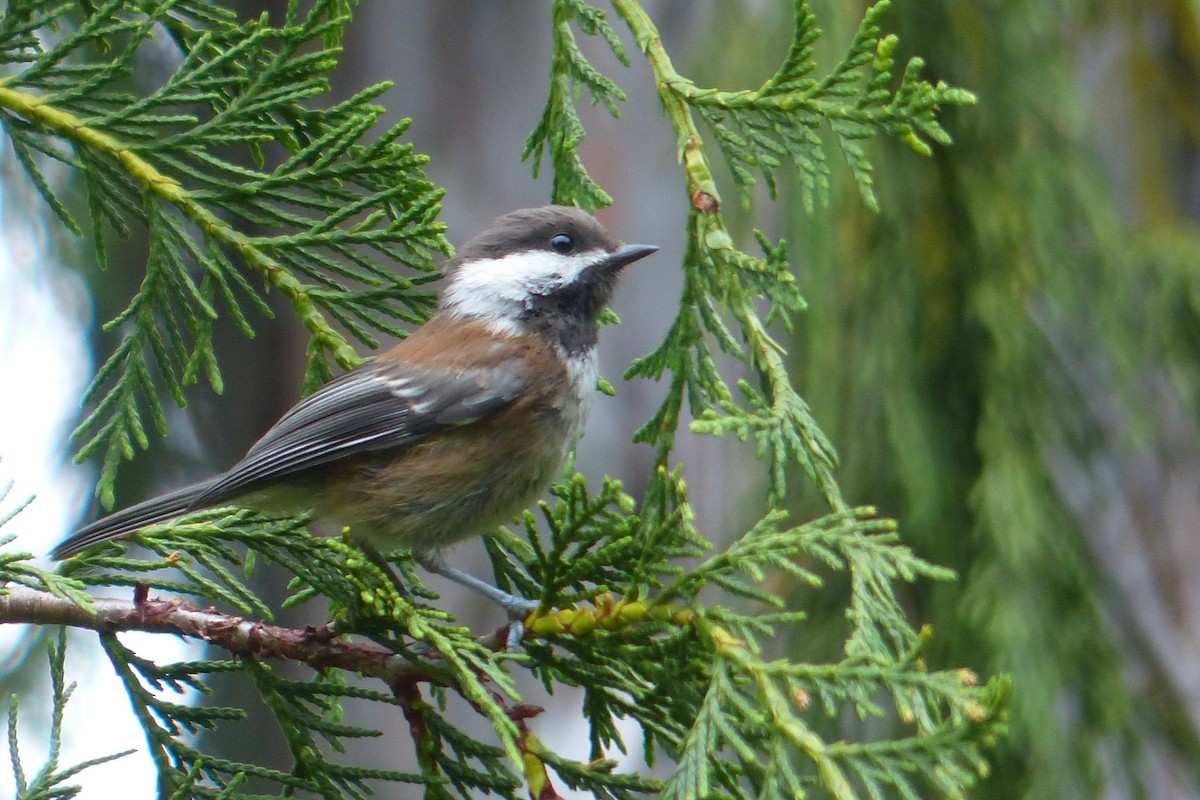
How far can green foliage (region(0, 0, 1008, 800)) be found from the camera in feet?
5.34

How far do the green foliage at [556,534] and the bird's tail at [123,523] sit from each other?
0.05 metres

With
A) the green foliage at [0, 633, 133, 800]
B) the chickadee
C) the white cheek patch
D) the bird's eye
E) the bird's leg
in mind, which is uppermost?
the bird's eye

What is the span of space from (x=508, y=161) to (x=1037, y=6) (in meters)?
2.25

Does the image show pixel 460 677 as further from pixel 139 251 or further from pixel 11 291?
pixel 139 251

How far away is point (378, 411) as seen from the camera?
8.66 feet

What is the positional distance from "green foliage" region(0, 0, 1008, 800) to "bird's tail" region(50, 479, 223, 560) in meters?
0.05

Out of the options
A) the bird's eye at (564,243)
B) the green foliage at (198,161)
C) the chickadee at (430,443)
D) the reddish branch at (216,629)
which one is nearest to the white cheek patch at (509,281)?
the bird's eye at (564,243)

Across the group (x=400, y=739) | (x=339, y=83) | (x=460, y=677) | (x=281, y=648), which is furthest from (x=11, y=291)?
(x=460, y=677)

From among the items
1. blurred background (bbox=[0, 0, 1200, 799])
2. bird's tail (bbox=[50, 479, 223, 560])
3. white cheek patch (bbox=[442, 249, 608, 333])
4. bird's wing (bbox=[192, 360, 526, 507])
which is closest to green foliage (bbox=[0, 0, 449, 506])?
bird's tail (bbox=[50, 479, 223, 560])

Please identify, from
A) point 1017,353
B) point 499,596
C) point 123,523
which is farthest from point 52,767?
point 1017,353

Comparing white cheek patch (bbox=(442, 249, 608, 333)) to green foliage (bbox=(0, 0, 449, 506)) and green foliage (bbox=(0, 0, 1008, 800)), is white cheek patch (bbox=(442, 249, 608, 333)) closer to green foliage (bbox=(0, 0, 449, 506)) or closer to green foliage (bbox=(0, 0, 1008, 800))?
green foliage (bbox=(0, 0, 1008, 800))

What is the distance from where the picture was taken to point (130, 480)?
Result: 4.95 meters

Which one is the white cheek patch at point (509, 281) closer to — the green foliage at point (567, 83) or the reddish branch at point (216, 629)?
the green foliage at point (567, 83)

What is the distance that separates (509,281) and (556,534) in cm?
131
